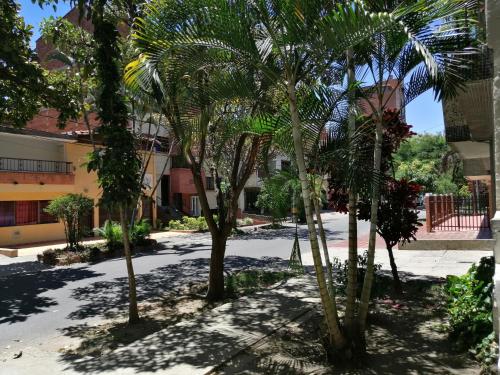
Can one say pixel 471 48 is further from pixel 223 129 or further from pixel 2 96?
pixel 2 96

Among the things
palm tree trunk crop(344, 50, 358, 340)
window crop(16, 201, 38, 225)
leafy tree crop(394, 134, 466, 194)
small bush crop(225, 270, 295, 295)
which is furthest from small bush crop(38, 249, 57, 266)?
leafy tree crop(394, 134, 466, 194)

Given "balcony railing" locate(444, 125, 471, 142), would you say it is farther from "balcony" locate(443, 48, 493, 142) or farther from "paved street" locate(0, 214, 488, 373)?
"paved street" locate(0, 214, 488, 373)

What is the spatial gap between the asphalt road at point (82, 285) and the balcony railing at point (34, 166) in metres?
7.68

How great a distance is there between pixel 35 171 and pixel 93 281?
1463cm

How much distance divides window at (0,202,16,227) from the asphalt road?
6.64 metres

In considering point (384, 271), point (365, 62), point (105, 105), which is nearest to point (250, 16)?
point (365, 62)

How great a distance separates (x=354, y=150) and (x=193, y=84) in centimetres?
299

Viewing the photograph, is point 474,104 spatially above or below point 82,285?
above

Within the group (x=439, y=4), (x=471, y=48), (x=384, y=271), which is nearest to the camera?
(x=439, y=4)

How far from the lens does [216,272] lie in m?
8.82

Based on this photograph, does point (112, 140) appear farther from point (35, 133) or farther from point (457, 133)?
point (35, 133)

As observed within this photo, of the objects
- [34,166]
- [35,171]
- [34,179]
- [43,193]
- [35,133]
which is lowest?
[43,193]

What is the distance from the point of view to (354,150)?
4812 millimetres

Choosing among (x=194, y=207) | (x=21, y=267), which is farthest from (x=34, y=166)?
(x=194, y=207)
